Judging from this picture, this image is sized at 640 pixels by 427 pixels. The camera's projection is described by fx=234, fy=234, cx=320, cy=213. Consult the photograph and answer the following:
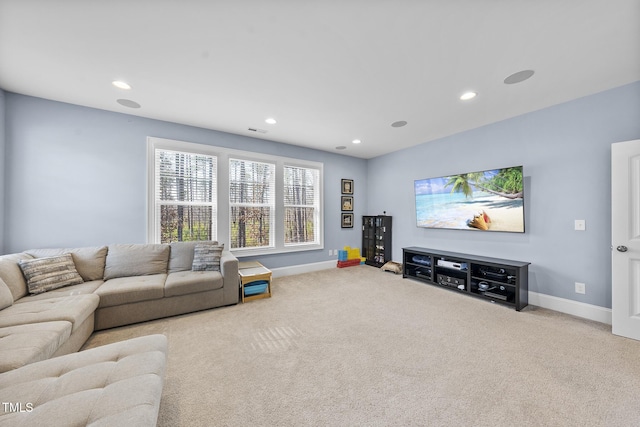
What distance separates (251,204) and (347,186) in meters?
2.26

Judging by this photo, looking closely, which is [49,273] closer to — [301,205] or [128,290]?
[128,290]

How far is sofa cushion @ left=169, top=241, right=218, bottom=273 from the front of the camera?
3.15m

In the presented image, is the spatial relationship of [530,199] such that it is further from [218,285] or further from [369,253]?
[218,285]

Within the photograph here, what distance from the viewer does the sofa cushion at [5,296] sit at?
74.6 inches

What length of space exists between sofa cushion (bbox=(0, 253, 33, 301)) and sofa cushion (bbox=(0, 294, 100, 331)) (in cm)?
22

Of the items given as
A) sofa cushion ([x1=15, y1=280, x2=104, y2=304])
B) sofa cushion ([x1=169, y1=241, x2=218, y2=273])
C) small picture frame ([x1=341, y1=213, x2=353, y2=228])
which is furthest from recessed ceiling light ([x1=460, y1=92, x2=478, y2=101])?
sofa cushion ([x1=15, y1=280, x2=104, y2=304])

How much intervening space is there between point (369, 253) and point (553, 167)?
3.37 meters

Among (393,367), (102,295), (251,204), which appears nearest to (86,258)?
(102,295)

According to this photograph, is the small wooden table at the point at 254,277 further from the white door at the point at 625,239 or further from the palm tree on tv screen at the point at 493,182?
the white door at the point at 625,239

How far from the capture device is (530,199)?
3131 mm

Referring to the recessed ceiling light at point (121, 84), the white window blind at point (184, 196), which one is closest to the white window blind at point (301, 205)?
the white window blind at point (184, 196)

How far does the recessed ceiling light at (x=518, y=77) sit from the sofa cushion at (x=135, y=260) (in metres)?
4.45

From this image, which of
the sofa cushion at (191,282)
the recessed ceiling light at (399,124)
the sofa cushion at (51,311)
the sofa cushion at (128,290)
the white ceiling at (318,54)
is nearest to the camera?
the white ceiling at (318,54)

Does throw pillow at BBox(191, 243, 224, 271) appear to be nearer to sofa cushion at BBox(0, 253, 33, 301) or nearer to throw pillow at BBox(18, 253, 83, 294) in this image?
throw pillow at BBox(18, 253, 83, 294)
